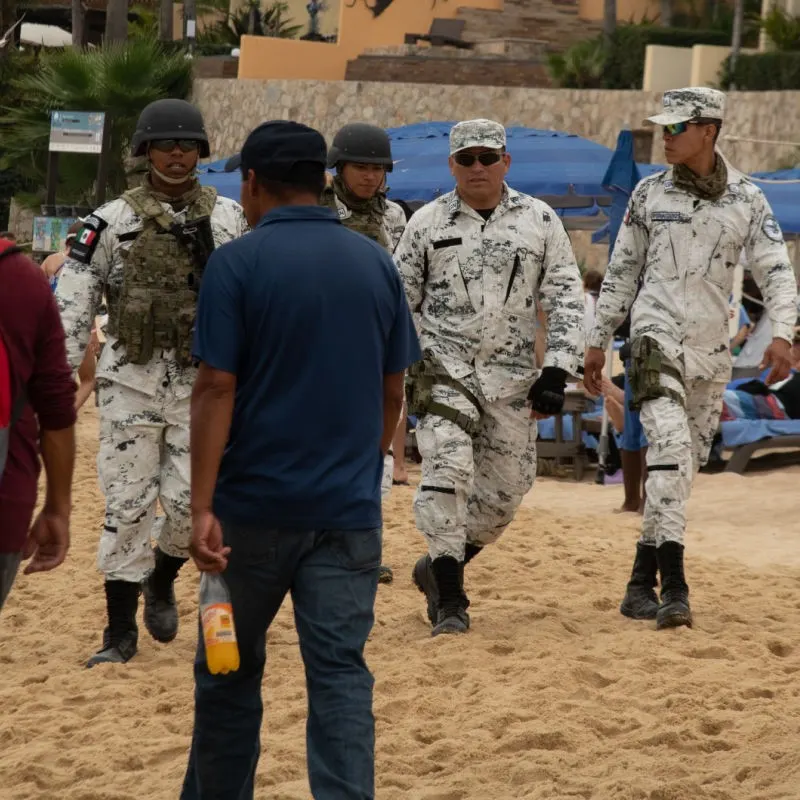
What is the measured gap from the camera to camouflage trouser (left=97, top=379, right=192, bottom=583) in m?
6.32

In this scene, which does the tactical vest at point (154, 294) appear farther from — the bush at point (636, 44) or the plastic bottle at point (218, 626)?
the bush at point (636, 44)

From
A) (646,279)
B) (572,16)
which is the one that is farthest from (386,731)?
(572,16)

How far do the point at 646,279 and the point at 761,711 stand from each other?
2178mm

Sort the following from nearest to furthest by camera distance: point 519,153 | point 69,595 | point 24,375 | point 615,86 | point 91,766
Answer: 1. point 24,375
2. point 91,766
3. point 69,595
4. point 519,153
5. point 615,86

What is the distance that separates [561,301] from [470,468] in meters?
0.75

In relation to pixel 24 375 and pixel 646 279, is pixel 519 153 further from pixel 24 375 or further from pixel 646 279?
pixel 24 375

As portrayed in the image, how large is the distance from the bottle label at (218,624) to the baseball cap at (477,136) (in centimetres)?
328

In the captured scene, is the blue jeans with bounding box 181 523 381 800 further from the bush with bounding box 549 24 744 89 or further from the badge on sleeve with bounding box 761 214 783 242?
the bush with bounding box 549 24 744 89

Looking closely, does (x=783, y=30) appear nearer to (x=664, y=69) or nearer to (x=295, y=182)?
(x=664, y=69)

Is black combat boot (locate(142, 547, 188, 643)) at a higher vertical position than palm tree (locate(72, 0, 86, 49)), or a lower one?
lower

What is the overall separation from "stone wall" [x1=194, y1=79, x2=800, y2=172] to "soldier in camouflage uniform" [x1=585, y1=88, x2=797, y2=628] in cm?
2162

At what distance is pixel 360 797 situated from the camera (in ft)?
13.1

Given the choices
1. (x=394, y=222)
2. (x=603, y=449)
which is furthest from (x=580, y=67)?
(x=394, y=222)

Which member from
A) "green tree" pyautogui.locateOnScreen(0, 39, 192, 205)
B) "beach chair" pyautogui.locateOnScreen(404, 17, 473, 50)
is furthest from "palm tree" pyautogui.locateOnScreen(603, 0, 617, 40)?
"green tree" pyautogui.locateOnScreen(0, 39, 192, 205)
